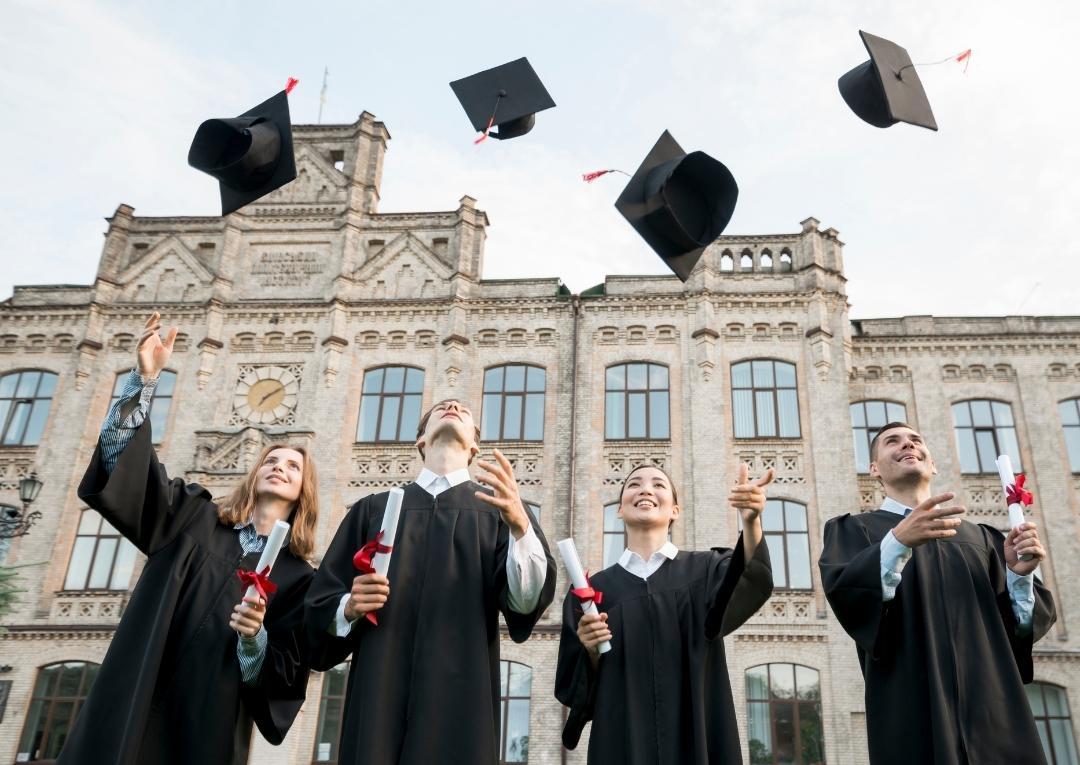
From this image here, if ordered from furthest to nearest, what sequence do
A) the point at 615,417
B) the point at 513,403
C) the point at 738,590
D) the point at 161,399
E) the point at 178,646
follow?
the point at 161,399 → the point at 513,403 → the point at 615,417 → the point at 738,590 → the point at 178,646

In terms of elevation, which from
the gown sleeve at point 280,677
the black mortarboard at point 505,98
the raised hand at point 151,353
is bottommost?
the gown sleeve at point 280,677

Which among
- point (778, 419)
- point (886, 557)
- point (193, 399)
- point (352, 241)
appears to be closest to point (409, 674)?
point (886, 557)

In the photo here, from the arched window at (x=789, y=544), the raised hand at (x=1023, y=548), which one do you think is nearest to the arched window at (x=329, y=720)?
the arched window at (x=789, y=544)

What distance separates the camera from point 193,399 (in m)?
22.8

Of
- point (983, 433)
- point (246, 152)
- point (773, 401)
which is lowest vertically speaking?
point (246, 152)

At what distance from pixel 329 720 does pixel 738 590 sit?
1701cm

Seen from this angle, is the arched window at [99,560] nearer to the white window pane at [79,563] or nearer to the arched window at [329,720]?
the white window pane at [79,563]

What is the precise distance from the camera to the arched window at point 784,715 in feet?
59.8

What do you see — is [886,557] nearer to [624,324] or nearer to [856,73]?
[856,73]

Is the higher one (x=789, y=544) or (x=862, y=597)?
(x=789, y=544)

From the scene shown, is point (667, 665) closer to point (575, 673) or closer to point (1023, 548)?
point (575, 673)

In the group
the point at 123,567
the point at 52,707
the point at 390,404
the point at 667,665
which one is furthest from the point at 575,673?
the point at 52,707

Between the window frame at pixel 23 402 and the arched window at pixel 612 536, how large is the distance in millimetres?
15080

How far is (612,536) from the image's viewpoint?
68.3 ft
